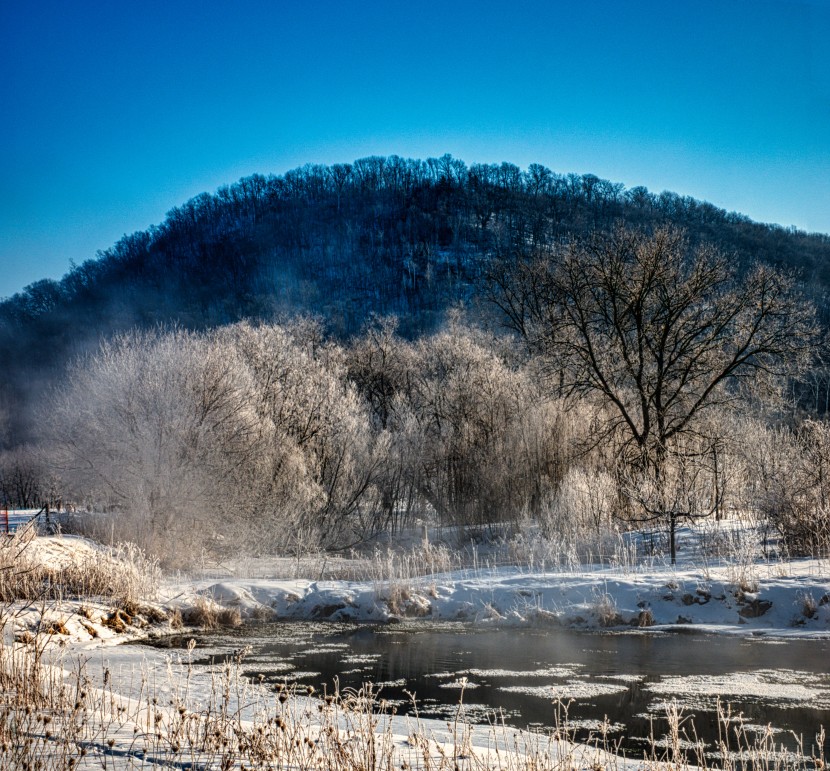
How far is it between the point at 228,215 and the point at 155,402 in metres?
97.2

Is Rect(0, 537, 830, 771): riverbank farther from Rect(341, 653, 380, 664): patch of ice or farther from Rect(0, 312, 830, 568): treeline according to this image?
Rect(0, 312, 830, 568): treeline

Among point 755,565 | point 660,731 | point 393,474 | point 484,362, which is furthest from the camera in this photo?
point 484,362

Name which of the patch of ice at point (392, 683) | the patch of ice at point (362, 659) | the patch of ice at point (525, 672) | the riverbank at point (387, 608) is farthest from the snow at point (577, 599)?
the patch of ice at point (392, 683)

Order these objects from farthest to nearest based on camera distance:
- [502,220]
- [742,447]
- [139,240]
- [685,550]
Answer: [139,240] → [502,220] → [742,447] → [685,550]

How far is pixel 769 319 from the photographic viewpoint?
2295cm

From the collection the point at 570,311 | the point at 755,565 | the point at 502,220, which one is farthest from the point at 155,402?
the point at 502,220

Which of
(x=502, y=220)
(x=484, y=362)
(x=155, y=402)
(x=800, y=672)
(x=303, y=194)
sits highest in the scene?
(x=303, y=194)

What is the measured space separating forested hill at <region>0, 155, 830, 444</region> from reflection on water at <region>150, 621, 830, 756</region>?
189ft

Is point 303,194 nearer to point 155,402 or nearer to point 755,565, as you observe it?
point 155,402

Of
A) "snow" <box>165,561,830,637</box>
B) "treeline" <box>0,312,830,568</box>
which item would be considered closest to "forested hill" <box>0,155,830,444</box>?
"treeline" <box>0,312,830,568</box>

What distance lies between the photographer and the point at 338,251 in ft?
328

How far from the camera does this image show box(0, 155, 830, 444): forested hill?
77125mm

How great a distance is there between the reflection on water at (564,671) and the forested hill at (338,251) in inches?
2272

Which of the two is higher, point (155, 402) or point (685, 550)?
point (155, 402)
